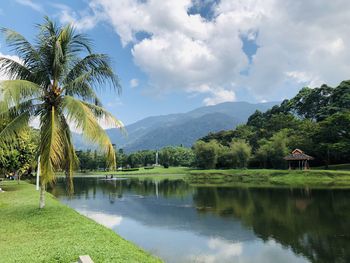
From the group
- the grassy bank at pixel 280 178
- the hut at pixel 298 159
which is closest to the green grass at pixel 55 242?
the grassy bank at pixel 280 178

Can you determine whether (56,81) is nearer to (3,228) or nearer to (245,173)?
(3,228)

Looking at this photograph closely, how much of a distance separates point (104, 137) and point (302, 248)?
978cm

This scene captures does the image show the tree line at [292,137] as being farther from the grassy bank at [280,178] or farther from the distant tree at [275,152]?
the grassy bank at [280,178]

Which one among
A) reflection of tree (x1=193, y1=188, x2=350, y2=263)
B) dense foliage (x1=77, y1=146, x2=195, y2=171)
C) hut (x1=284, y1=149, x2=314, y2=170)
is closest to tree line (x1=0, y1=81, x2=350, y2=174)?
hut (x1=284, y1=149, x2=314, y2=170)

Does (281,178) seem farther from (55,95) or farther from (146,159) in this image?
(146,159)

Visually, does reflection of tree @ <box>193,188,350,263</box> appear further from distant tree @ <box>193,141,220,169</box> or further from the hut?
Answer: distant tree @ <box>193,141,220,169</box>

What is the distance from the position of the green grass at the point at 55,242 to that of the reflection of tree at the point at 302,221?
25.4 feet

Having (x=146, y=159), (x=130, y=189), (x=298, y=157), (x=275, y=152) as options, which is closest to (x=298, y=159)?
(x=298, y=157)

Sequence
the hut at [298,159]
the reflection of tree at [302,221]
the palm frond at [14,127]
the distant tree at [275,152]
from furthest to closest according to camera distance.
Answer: the distant tree at [275,152]
the hut at [298,159]
the palm frond at [14,127]
the reflection of tree at [302,221]

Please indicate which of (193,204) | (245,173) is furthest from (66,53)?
(245,173)

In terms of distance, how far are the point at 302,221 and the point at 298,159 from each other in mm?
47219

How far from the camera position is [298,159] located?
66.9 metres

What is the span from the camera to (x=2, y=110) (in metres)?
14.5

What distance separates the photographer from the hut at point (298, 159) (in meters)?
66.6
